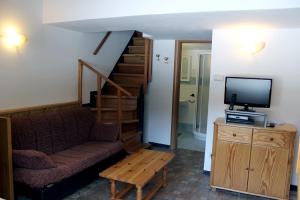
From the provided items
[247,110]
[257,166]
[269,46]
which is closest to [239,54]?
[269,46]

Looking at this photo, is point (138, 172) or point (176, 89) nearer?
point (138, 172)

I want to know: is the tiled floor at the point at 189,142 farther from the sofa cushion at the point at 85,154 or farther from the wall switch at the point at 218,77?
the wall switch at the point at 218,77

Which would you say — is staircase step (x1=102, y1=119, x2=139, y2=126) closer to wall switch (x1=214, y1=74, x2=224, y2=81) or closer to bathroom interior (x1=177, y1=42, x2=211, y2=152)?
bathroom interior (x1=177, y1=42, x2=211, y2=152)

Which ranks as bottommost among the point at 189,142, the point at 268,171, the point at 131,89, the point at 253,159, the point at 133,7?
the point at 189,142

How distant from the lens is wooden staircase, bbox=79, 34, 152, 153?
432 centimetres

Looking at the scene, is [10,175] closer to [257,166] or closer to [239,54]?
[257,166]

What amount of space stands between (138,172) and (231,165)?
1.16 meters

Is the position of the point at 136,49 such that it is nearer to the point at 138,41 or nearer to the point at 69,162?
→ the point at 138,41

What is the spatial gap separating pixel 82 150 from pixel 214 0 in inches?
93.3

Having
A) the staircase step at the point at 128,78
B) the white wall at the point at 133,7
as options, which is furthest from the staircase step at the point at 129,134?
the white wall at the point at 133,7

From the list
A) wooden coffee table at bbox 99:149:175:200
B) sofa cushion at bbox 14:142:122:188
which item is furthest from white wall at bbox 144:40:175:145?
wooden coffee table at bbox 99:149:175:200

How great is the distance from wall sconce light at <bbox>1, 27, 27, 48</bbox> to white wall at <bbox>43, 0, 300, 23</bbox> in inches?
19.0

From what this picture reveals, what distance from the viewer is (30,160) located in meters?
2.60

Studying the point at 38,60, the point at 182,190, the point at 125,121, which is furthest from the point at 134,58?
the point at 182,190
